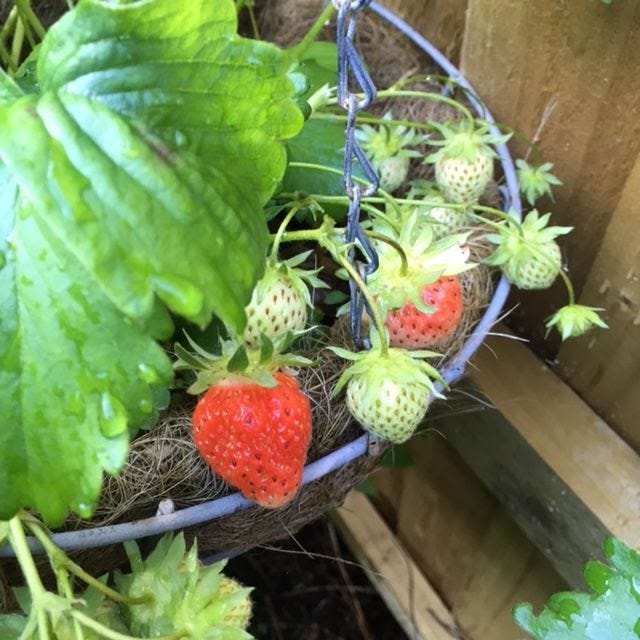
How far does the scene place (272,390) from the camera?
1.82 ft

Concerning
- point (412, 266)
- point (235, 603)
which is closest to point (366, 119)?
point (412, 266)

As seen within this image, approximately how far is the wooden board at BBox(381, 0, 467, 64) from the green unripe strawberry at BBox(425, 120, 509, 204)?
0.18 metres

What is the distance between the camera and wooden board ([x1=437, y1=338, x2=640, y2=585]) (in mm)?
853

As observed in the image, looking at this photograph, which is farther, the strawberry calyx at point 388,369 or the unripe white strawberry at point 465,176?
the unripe white strawberry at point 465,176

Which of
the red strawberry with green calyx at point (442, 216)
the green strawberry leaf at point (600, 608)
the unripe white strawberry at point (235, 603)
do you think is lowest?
the unripe white strawberry at point (235, 603)

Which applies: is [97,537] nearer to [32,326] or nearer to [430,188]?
[32,326]

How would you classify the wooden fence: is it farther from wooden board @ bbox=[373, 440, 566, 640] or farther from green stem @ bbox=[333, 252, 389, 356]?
green stem @ bbox=[333, 252, 389, 356]

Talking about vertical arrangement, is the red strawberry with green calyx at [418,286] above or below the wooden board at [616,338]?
above

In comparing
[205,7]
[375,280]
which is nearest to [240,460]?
[375,280]

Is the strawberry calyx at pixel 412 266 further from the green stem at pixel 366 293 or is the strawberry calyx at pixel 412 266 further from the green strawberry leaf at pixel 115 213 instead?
the green strawberry leaf at pixel 115 213

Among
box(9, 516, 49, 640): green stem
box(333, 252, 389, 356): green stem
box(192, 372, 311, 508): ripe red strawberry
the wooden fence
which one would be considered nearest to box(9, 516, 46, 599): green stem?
box(9, 516, 49, 640): green stem

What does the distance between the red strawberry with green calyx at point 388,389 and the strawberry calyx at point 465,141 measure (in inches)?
9.1

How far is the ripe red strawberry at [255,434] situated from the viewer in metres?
0.54

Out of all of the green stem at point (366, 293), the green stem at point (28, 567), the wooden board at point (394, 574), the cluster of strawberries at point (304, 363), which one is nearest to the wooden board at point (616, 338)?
the cluster of strawberries at point (304, 363)
